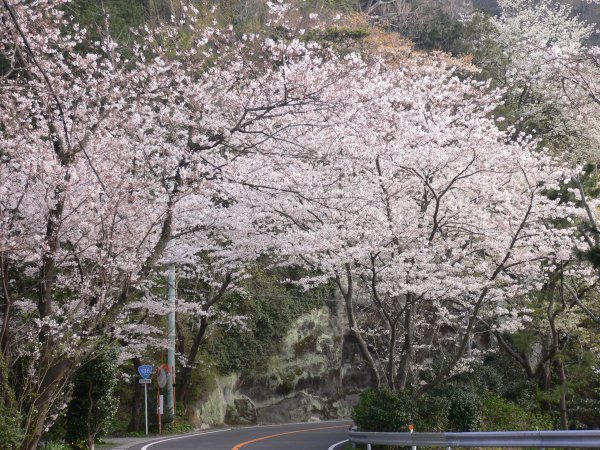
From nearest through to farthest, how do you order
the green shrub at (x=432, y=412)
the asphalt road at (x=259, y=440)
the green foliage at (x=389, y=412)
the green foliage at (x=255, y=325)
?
the green foliage at (x=389, y=412), the asphalt road at (x=259, y=440), the green shrub at (x=432, y=412), the green foliage at (x=255, y=325)

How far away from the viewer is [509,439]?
352 inches

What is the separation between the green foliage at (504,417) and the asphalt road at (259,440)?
14.5ft

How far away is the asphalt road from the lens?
60.0 ft

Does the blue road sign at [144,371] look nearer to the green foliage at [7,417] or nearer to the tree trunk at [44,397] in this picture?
the tree trunk at [44,397]

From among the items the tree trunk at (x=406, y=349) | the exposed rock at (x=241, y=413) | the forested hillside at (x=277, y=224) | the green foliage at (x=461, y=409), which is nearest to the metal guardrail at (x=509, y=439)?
the forested hillside at (x=277, y=224)

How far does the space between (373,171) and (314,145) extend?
5.67 ft

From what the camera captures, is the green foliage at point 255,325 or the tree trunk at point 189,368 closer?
the tree trunk at point 189,368

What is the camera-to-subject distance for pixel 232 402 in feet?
97.5

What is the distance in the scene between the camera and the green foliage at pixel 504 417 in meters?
22.3

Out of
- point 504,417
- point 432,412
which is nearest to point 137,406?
point 432,412

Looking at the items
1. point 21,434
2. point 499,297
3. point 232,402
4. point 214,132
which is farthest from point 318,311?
point 21,434

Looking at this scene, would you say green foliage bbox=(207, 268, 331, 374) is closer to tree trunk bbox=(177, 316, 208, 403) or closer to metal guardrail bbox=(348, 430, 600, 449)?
tree trunk bbox=(177, 316, 208, 403)

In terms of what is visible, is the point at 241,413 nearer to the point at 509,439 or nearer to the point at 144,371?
the point at 144,371

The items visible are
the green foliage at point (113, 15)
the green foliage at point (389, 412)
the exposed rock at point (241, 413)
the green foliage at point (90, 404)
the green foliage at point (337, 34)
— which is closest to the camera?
the green foliage at point (90, 404)
